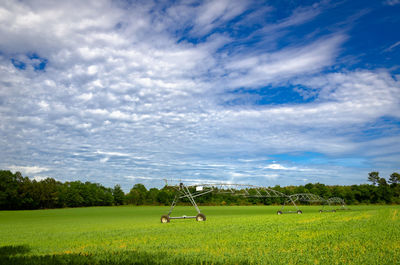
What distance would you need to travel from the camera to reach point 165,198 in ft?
409

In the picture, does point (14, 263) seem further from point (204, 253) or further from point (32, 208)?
point (32, 208)

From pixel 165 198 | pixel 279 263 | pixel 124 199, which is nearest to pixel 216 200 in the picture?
pixel 165 198

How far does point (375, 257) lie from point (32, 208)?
11116cm

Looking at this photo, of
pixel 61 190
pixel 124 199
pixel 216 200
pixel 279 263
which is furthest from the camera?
pixel 124 199

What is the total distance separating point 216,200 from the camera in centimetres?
11156

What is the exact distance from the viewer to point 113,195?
137 meters

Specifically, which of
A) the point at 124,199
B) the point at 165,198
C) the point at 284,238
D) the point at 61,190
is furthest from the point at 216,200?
the point at 284,238

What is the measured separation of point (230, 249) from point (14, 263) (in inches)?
334

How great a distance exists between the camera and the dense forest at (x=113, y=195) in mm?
99669

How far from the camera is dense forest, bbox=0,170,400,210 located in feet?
327

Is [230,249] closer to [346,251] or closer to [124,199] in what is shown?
[346,251]

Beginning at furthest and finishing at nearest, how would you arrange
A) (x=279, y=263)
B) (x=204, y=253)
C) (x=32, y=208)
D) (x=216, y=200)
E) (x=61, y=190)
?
(x=61, y=190), (x=216, y=200), (x=32, y=208), (x=204, y=253), (x=279, y=263)

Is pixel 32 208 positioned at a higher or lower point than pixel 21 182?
lower

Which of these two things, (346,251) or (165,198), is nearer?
(346,251)
